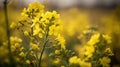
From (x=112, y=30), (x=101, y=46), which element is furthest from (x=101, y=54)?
(x=112, y=30)

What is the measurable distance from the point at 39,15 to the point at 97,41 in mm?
777

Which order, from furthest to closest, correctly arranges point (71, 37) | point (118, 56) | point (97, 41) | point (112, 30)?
point (71, 37) → point (112, 30) → point (118, 56) → point (97, 41)

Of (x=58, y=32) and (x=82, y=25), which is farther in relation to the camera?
(x=82, y=25)

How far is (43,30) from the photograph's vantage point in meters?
4.89

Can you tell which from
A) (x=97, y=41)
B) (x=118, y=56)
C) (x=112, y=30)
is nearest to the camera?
(x=97, y=41)

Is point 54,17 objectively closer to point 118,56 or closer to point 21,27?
point 21,27

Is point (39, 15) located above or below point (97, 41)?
above

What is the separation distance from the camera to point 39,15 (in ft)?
16.6

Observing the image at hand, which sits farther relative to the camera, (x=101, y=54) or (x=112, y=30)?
(x=112, y=30)

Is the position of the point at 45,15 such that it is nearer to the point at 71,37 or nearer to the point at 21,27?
the point at 21,27

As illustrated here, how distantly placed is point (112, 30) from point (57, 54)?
4.89 m

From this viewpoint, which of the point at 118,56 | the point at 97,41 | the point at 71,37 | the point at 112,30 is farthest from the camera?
the point at 71,37

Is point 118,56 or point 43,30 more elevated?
point 43,30

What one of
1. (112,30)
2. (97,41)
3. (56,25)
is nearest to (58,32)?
(56,25)
